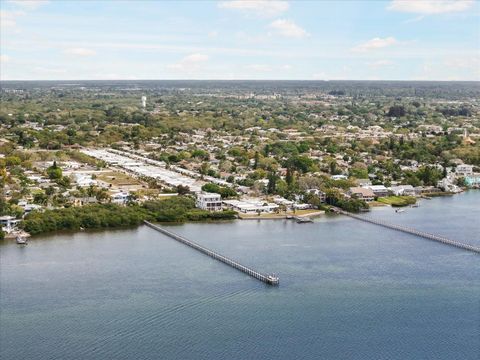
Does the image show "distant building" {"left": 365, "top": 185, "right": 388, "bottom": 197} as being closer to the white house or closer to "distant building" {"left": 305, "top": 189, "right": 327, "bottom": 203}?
"distant building" {"left": 305, "top": 189, "right": 327, "bottom": 203}

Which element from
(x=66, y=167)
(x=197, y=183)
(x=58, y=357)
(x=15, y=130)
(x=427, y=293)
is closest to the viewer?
(x=58, y=357)

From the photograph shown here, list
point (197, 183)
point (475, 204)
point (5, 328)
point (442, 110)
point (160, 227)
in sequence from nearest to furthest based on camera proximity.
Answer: point (5, 328) → point (160, 227) → point (475, 204) → point (197, 183) → point (442, 110)

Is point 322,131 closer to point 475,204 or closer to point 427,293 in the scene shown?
point 475,204

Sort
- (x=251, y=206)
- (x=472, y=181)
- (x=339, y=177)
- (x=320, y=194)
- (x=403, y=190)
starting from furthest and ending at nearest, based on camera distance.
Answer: (x=472, y=181) < (x=339, y=177) < (x=403, y=190) < (x=320, y=194) < (x=251, y=206)

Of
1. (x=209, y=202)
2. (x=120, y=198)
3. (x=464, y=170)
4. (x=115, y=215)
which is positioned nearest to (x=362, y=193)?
(x=209, y=202)

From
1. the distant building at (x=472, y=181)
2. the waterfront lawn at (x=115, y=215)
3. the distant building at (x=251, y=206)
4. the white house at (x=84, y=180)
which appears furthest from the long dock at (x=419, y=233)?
the white house at (x=84, y=180)

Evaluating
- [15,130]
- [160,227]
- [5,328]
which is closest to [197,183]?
[160,227]

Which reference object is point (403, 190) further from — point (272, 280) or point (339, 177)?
point (272, 280)
